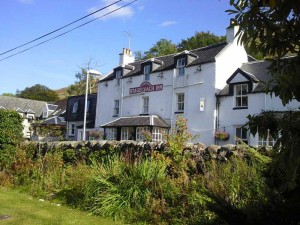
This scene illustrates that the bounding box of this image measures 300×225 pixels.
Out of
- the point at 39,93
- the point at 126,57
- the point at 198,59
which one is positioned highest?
the point at 39,93

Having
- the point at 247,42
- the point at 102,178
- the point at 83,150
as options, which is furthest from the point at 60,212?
the point at 247,42

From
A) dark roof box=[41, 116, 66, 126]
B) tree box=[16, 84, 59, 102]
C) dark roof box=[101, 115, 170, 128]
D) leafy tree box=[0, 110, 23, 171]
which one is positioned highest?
tree box=[16, 84, 59, 102]

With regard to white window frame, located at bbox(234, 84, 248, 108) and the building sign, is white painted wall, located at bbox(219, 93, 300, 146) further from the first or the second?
the building sign

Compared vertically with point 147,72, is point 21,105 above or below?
below

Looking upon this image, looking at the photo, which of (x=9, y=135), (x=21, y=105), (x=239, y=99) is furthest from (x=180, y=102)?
(x=21, y=105)

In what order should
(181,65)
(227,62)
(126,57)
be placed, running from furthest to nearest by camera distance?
(126,57)
(181,65)
(227,62)

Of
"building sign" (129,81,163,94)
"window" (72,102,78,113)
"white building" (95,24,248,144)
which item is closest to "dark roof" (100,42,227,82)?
"white building" (95,24,248,144)

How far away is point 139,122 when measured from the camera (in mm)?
29141

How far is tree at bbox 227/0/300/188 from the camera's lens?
2527 millimetres

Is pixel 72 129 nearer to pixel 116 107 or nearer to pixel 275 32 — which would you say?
pixel 116 107

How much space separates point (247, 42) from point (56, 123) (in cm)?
4628

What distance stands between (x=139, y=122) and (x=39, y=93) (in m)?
59.8

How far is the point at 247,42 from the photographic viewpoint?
2867 mm

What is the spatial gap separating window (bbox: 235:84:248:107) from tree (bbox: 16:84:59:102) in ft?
212
